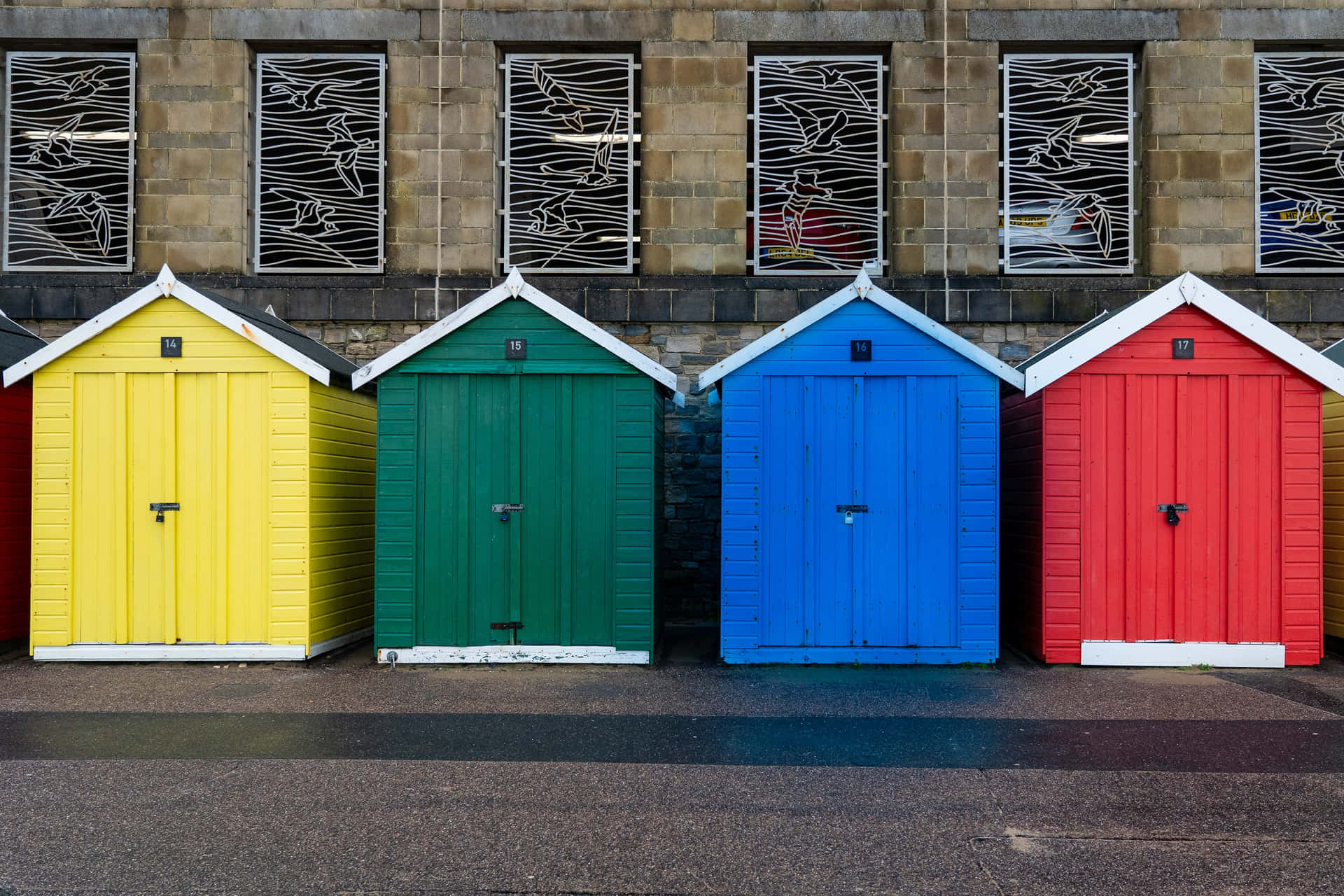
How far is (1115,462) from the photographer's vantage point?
29.3 ft

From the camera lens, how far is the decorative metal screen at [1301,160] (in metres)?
12.0

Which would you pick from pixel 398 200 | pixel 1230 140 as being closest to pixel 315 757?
pixel 398 200

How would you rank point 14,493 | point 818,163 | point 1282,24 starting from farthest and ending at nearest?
point 818,163 < point 1282,24 < point 14,493

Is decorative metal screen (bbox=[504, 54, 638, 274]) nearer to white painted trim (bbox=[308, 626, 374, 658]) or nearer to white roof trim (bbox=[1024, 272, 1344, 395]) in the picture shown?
white painted trim (bbox=[308, 626, 374, 658])

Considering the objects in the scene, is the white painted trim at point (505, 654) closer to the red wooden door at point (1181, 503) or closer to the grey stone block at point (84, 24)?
the red wooden door at point (1181, 503)

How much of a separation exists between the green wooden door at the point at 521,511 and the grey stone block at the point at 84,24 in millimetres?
6322

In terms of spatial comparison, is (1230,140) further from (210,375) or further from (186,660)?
(186,660)

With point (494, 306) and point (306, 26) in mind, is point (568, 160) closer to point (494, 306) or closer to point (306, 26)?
point (306, 26)

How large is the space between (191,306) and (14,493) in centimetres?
285

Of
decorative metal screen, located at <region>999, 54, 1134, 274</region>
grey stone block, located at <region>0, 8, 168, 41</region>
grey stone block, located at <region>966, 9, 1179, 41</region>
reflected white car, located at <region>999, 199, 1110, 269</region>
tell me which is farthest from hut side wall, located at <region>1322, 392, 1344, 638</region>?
grey stone block, located at <region>0, 8, 168, 41</region>

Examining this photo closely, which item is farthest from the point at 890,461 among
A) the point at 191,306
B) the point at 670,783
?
the point at 191,306

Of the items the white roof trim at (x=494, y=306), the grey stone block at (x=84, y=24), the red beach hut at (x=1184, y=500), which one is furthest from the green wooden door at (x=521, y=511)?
the grey stone block at (x=84, y=24)

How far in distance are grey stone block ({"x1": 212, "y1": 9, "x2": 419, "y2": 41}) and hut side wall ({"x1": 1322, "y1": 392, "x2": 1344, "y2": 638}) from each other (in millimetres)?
10025

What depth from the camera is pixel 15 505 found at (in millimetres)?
9984
